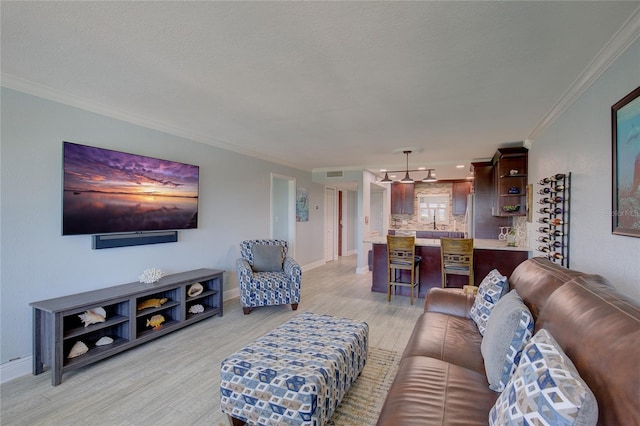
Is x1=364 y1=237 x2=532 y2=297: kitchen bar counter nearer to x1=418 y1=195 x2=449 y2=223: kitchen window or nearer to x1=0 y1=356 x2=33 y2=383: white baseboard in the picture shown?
x1=418 y1=195 x2=449 y2=223: kitchen window

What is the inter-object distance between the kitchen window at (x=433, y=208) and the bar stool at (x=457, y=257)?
4.43 meters

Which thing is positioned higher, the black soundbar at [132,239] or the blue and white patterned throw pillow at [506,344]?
the black soundbar at [132,239]

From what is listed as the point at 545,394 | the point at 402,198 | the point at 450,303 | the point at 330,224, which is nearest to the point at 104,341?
the point at 450,303

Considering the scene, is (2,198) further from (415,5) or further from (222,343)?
(415,5)

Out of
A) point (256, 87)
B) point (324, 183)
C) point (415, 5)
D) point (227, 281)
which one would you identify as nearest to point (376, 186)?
point (324, 183)

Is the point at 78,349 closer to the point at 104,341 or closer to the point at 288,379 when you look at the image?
the point at 104,341

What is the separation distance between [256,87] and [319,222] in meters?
4.92

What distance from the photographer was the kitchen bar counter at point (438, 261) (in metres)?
4.24

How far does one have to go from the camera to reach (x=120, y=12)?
1.54 meters

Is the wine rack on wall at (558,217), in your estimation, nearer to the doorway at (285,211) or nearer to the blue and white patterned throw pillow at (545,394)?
the blue and white patterned throw pillow at (545,394)

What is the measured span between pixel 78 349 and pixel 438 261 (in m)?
4.50

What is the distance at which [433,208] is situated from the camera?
8414 millimetres

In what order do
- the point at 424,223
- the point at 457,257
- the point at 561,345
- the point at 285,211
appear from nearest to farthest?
the point at 561,345 → the point at 457,257 → the point at 285,211 → the point at 424,223

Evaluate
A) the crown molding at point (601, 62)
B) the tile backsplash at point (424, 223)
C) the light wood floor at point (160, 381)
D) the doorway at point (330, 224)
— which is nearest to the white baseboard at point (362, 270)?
the doorway at point (330, 224)
